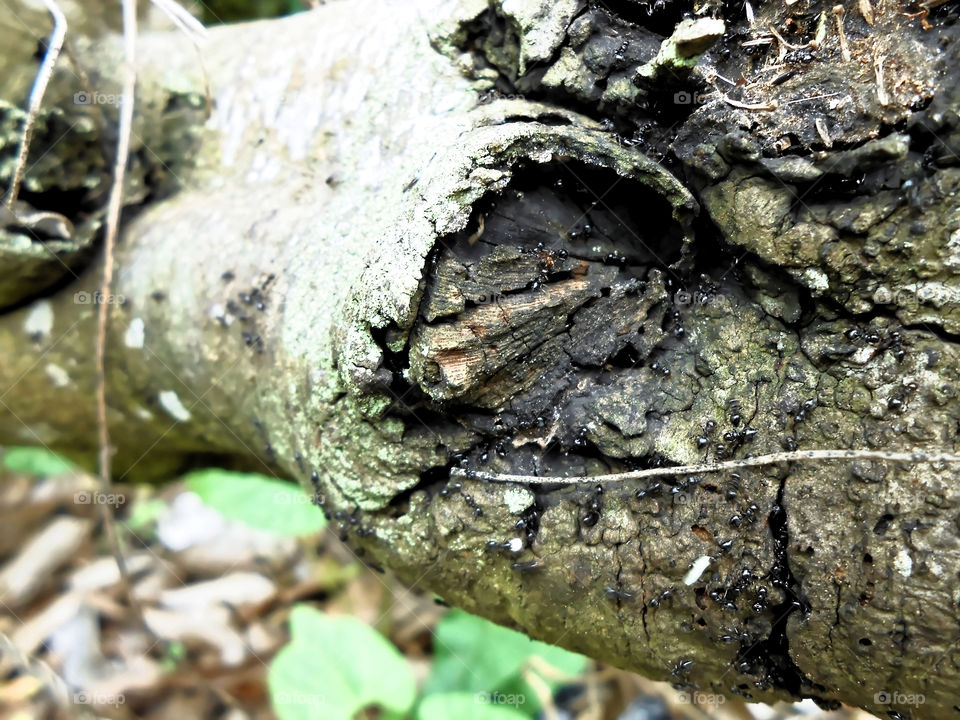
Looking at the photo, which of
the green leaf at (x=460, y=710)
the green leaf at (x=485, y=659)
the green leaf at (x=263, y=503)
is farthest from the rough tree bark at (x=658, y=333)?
the green leaf at (x=485, y=659)

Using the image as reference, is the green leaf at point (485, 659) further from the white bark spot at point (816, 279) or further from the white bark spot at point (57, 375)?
the white bark spot at point (816, 279)

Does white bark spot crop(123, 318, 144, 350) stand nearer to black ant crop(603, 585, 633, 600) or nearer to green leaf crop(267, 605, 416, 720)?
green leaf crop(267, 605, 416, 720)

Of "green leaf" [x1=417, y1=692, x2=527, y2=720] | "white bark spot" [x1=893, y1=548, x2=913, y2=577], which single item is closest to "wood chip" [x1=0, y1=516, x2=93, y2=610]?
"green leaf" [x1=417, y1=692, x2=527, y2=720]

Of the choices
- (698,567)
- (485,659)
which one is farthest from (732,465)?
(485,659)

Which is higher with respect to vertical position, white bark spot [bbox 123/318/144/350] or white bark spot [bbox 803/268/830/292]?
white bark spot [bbox 803/268/830/292]

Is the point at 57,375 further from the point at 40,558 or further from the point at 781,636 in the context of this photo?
the point at 781,636

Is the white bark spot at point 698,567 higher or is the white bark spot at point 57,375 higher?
the white bark spot at point 698,567
